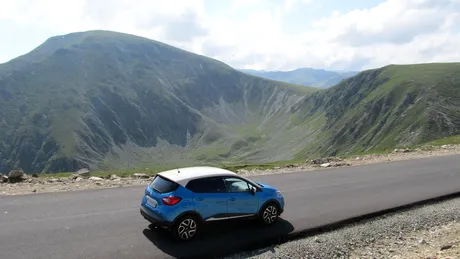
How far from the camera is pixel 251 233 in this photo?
38.2ft

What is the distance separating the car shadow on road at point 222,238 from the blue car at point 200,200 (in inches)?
13.3

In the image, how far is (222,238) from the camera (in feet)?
36.3

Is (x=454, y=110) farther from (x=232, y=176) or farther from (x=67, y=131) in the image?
(x=67, y=131)

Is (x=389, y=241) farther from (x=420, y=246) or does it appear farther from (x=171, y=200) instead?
(x=171, y=200)

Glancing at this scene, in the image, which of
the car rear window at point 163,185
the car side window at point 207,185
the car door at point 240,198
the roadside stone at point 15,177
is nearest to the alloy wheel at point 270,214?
the car door at point 240,198

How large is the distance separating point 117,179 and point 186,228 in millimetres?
11733

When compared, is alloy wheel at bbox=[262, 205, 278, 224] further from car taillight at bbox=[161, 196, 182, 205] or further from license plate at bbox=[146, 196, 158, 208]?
license plate at bbox=[146, 196, 158, 208]

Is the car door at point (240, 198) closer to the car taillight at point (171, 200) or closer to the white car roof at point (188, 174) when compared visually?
the white car roof at point (188, 174)

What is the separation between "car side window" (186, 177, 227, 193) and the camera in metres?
11.1

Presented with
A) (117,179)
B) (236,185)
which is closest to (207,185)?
(236,185)

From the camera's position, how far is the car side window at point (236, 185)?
1180 centimetres

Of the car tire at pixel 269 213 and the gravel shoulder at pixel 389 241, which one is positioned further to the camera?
the car tire at pixel 269 213

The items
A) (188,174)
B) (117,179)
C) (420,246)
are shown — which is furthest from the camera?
(117,179)

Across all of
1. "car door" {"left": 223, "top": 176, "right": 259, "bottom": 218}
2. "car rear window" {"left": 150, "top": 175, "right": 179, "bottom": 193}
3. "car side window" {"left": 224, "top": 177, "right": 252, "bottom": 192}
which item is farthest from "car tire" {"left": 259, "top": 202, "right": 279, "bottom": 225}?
"car rear window" {"left": 150, "top": 175, "right": 179, "bottom": 193}
